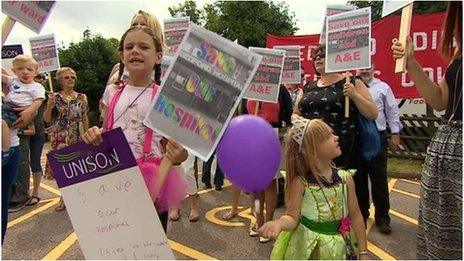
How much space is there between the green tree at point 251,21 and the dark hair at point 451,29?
75.3 feet

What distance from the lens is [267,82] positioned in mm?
4129

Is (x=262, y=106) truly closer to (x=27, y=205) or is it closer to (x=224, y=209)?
(x=224, y=209)

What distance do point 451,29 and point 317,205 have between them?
1.08m

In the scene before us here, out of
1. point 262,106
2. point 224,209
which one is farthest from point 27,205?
point 262,106

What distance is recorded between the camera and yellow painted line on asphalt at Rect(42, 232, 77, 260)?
3.69 meters

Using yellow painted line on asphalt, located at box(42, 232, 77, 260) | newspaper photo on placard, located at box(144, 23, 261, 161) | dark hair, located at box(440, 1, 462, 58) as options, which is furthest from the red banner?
newspaper photo on placard, located at box(144, 23, 261, 161)

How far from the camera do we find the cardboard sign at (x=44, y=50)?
5453mm

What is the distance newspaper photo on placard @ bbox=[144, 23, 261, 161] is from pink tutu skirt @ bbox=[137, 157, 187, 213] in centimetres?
35

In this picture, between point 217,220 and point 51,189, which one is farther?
point 51,189

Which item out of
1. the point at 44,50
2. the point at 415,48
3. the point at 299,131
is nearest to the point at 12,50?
the point at 44,50

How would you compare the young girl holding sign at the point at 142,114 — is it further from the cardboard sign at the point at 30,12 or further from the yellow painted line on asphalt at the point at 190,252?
the yellow painted line on asphalt at the point at 190,252

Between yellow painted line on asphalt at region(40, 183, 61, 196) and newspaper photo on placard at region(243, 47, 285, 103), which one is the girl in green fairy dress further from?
yellow painted line on asphalt at region(40, 183, 61, 196)

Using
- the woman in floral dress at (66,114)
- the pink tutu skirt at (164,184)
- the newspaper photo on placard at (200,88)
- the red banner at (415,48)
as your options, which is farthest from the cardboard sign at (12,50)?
the newspaper photo on placard at (200,88)

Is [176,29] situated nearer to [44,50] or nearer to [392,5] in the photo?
[44,50]
